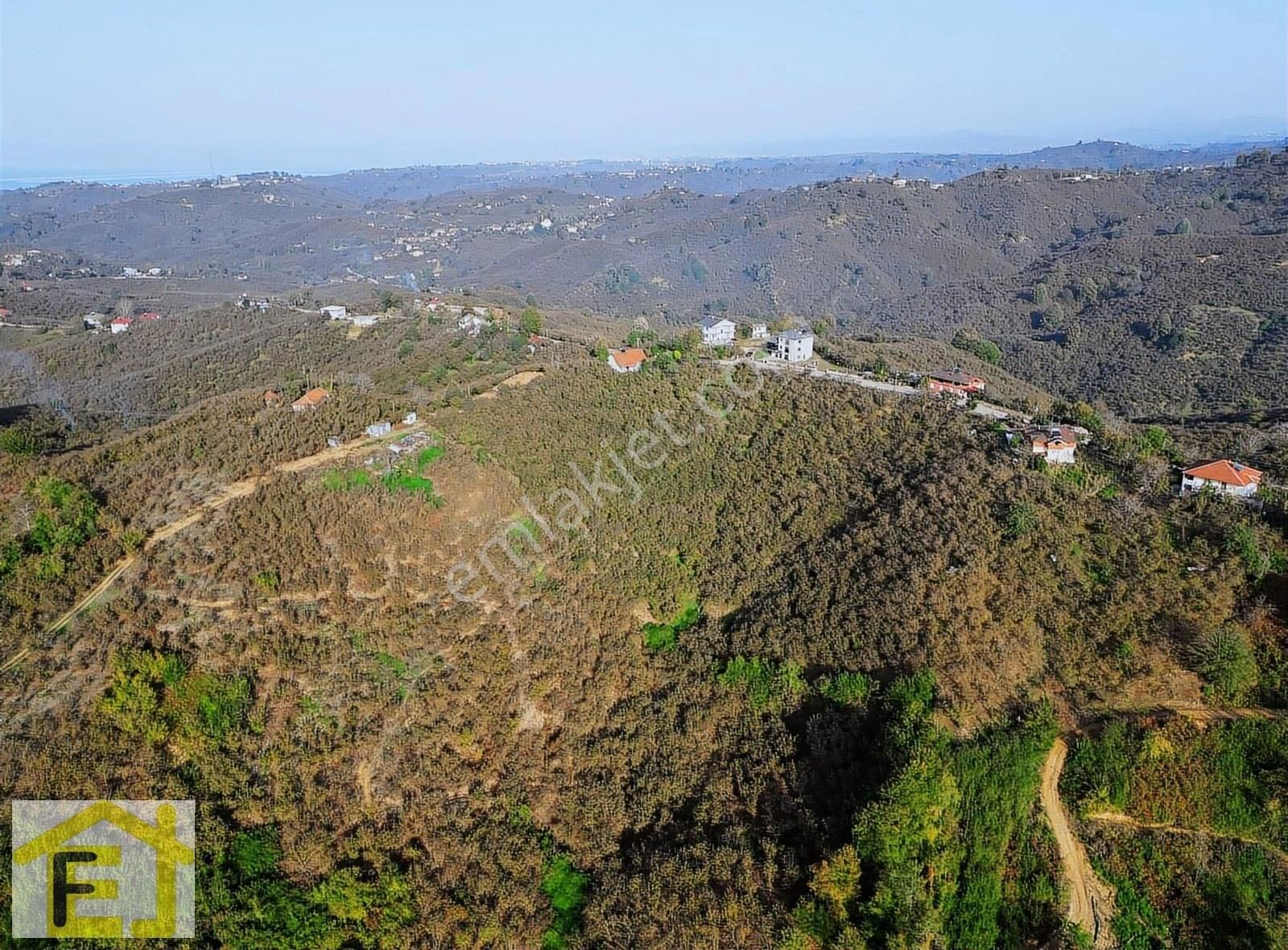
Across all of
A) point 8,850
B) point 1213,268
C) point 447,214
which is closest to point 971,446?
point 8,850

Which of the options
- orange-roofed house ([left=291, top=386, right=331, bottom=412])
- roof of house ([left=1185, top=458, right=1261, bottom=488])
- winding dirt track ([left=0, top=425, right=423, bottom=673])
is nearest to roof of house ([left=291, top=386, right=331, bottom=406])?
orange-roofed house ([left=291, top=386, right=331, bottom=412])

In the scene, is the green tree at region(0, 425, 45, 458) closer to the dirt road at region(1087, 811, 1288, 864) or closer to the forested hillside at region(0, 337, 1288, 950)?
the forested hillside at region(0, 337, 1288, 950)

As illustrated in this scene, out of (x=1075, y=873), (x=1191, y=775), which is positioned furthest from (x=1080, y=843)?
(x=1191, y=775)

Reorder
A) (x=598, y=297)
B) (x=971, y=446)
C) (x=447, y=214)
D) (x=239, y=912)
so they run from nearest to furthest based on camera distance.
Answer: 1. (x=239, y=912)
2. (x=971, y=446)
3. (x=598, y=297)
4. (x=447, y=214)

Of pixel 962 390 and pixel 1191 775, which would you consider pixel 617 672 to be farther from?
pixel 962 390

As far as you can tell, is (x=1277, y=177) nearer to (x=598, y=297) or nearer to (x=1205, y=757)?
(x=598, y=297)

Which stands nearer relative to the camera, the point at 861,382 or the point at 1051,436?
the point at 1051,436
